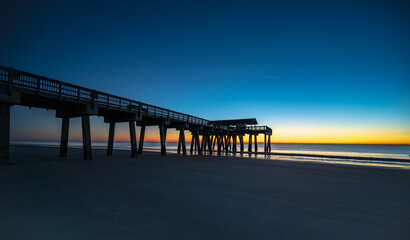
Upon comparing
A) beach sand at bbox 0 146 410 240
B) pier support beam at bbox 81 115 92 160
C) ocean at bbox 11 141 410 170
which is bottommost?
ocean at bbox 11 141 410 170

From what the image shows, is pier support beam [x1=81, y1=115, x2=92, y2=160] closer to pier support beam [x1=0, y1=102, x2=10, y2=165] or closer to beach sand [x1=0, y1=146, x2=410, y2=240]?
pier support beam [x1=0, y1=102, x2=10, y2=165]

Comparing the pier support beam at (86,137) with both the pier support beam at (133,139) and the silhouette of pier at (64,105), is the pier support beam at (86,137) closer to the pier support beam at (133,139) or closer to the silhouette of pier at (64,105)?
the silhouette of pier at (64,105)

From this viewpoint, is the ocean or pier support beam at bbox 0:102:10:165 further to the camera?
the ocean

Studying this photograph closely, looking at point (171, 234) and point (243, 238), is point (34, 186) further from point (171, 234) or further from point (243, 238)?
point (243, 238)

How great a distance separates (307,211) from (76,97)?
45.3 ft

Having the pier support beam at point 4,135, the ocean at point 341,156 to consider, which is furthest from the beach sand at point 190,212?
the ocean at point 341,156

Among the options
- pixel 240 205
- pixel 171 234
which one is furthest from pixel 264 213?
pixel 171 234

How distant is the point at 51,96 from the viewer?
1044 cm

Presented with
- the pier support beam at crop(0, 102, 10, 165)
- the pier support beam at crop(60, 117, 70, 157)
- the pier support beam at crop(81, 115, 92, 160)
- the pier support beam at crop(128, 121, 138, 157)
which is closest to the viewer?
the pier support beam at crop(0, 102, 10, 165)

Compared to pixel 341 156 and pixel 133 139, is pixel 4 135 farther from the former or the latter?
pixel 341 156

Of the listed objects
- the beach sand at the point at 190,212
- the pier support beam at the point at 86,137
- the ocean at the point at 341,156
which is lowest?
the ocean at the point at 341,156

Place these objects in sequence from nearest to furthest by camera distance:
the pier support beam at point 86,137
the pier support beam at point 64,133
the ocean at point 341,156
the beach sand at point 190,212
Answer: the beach sand at point 190,212
the pier support beam at point 86,137
the pier support beam at point 64,133
the ocean at point 341,156

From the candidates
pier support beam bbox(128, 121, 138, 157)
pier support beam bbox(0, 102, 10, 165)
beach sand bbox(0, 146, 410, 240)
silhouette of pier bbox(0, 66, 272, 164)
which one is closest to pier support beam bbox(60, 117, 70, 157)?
silhouette of pier bbox(0, 66, 272, 164)

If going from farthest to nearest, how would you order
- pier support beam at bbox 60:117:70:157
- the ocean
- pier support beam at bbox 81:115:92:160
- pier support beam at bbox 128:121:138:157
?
1. the ocean
2. pier support beam at bbox 128:121:138:157
3. pier support beam at bbox 60:117:70:157
4. pier support beam at bbox 81:115:92:160
